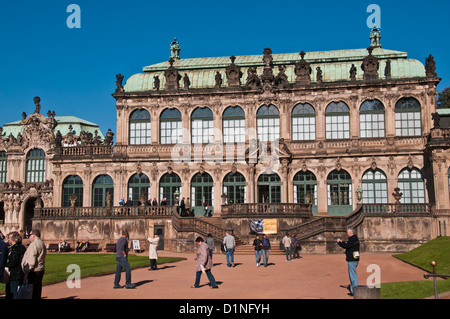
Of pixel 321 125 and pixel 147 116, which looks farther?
pixel 147 116

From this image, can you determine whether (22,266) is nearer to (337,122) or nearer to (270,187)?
(270,187)

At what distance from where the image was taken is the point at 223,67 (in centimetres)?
5166

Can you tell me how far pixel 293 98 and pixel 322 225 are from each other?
15.4 metres

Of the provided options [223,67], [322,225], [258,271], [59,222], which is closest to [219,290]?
[258,271]

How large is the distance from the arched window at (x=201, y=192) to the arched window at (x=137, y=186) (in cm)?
426

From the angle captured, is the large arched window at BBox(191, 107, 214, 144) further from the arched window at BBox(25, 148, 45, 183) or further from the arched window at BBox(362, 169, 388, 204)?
the arched window at BBox(25, 148, 45, 183)

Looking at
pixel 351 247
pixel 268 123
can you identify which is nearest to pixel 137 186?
pixel 268 123

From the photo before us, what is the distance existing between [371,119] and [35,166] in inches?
1521

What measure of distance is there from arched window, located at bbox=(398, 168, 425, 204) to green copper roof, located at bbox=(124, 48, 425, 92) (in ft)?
28.1

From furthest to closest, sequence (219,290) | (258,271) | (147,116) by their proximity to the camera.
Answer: (147,116), (258,271), (219,290)

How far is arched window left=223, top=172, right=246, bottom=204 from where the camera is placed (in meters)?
47.5

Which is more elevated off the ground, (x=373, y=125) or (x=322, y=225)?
(x=373, y=125)

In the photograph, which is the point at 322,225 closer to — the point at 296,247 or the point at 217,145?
the point at 296,247

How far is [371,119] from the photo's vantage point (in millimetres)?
46594
